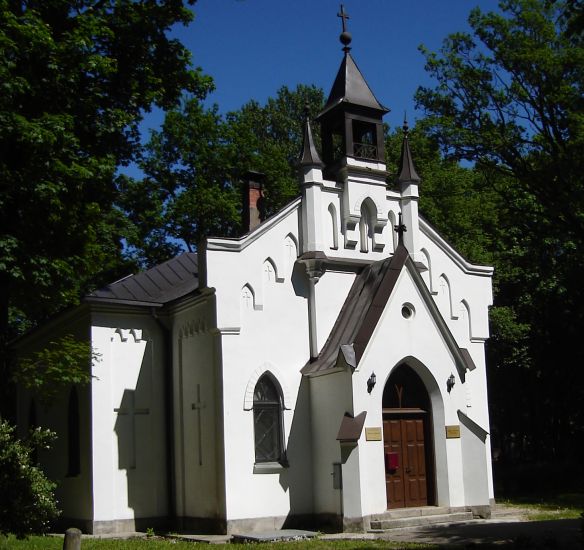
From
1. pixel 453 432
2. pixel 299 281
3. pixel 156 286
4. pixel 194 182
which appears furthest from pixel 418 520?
pixel 194 182

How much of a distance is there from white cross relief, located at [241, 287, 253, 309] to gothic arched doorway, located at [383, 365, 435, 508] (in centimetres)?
358

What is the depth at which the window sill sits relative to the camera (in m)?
18.3

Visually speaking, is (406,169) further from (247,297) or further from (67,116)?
(67,116)

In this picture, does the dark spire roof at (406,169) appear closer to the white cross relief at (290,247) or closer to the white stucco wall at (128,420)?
the white cross relief at (290,247)

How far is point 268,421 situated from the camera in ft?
62.2

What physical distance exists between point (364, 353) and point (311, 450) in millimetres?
2795

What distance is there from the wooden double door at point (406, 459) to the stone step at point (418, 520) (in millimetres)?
751

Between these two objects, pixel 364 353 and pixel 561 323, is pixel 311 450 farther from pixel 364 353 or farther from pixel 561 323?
pixel 561 323

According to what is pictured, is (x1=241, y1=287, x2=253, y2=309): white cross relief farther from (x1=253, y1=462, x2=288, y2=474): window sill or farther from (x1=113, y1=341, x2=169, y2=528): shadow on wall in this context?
(x1=253, y1=462, x2=288, y2=474): window sill

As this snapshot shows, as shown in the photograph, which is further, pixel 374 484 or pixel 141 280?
pixel 141 280

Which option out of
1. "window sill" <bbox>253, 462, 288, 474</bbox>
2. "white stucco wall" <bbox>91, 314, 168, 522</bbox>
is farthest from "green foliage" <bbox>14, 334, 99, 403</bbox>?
"window sill" <bbox>253, 462, 288, 474</bbox>

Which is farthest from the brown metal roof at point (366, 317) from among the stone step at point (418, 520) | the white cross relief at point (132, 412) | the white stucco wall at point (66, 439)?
the white stucco wall at point (66, 439)

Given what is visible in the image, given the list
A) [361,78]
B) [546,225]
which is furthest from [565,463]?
[361,78]

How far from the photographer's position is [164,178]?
36.8 meters
